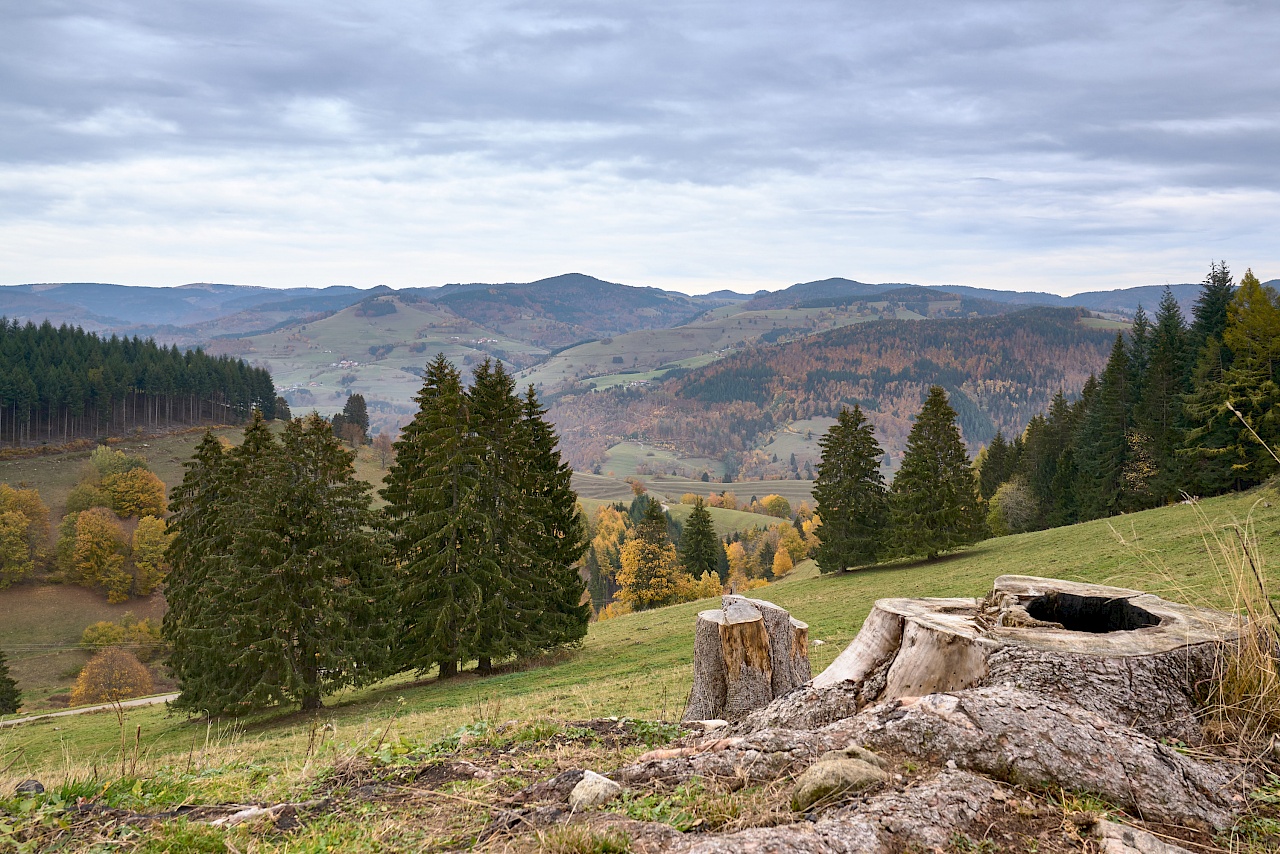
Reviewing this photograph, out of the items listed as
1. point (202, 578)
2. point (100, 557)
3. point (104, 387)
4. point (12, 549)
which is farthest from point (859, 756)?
point (104, 387)

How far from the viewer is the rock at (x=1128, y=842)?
3.19 m

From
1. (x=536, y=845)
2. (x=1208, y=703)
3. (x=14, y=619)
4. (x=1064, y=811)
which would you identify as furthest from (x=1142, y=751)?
(x=14, y=619)

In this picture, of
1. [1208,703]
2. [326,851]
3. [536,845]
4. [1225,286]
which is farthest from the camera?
[1225,286]

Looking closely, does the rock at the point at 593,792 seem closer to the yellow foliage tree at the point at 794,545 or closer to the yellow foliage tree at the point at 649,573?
the yellow foliage tree at the point at 649,573

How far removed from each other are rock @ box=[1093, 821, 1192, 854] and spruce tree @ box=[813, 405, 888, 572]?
39802 mm

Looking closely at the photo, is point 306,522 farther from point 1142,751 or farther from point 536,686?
point 1142,751

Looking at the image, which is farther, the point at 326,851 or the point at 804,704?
the point at 804,704

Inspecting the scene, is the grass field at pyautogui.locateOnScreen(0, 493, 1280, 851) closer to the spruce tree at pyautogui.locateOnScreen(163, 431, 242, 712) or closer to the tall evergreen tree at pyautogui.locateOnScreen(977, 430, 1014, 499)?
the spruce tree at pyautogui.locateOnScreen(163, 431, 242, 712)

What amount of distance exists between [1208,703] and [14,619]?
9969 cm

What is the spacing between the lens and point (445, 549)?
25.1 m

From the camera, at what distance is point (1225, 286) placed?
50.1 meters

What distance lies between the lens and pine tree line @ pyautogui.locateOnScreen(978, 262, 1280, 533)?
38375mm

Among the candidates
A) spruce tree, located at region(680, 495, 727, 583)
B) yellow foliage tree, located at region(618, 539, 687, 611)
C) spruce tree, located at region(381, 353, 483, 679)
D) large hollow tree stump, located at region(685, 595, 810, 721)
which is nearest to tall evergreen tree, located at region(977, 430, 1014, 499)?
spruce tree, located at region(680, 495, 727, 583)

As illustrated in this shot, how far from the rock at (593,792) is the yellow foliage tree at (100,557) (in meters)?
95.9
